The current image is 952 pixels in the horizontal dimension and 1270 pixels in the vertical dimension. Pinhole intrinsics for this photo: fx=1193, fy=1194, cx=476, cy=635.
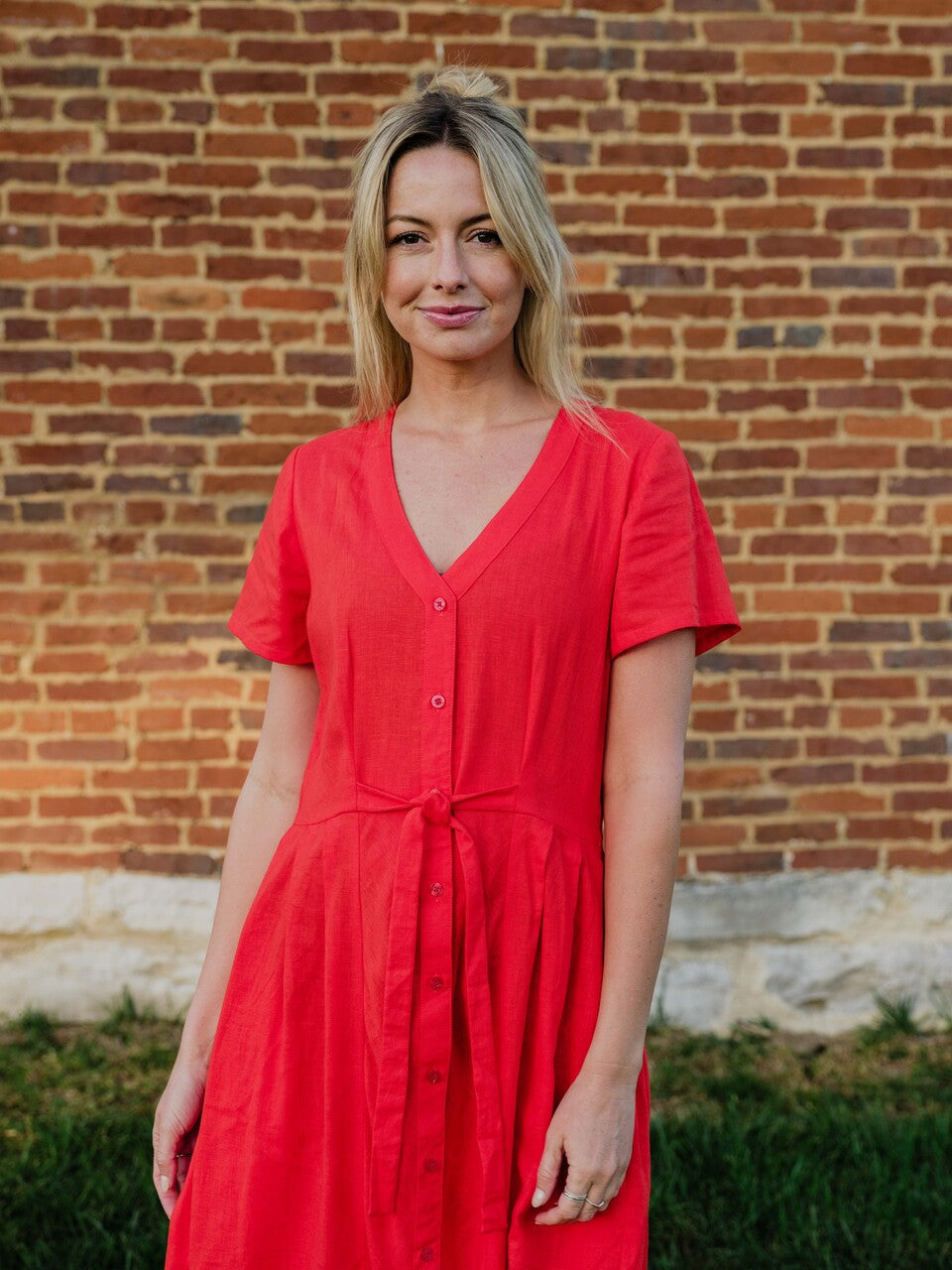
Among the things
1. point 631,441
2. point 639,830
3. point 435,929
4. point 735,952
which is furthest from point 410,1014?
point 735,952

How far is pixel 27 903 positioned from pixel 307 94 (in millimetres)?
2642

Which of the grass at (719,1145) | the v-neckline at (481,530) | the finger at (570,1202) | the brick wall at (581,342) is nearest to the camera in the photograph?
the finger at (570,1202)

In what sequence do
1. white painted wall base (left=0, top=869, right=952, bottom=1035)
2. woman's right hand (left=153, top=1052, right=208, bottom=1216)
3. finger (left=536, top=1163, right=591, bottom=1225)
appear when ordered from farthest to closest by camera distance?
white painted wall base (left=0, top=869, right=952, bottom=1035) → woman's right hand (left=153, top=1052, right=208, bottom=1216) → finger (left=536, top=1163, right=591, bottom=1225)

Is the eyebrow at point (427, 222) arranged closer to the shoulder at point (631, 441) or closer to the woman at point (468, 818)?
the woman at point (468, 818)

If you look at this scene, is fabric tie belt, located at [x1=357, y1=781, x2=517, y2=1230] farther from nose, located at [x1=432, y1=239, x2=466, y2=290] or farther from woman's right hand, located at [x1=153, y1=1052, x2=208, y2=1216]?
nose, located at [x1=432, y1=239, x2=466, y2=290]

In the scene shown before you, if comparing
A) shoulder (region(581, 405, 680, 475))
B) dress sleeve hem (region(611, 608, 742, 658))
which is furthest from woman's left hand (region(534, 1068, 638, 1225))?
shoulder (region(581, 405, 680, 475))

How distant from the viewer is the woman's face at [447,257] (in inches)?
67.4

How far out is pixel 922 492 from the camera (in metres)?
3.77

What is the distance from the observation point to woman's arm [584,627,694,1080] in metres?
1.58

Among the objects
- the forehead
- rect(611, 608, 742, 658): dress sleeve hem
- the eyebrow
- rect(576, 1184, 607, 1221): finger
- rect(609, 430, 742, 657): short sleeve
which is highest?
the forehead

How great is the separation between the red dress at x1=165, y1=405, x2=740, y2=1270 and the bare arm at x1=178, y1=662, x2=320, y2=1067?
121 mm

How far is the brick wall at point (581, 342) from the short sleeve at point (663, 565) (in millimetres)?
2104

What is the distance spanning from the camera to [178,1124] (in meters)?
1.83

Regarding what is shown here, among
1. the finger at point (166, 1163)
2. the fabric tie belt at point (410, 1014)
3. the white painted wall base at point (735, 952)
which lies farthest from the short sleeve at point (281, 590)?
the white painted wall base at point (735, 952)
